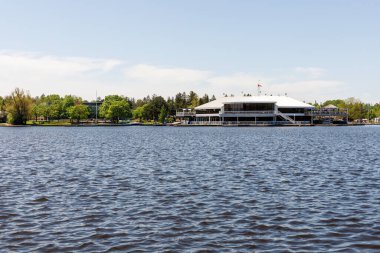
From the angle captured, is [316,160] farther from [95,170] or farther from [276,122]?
[276,122]

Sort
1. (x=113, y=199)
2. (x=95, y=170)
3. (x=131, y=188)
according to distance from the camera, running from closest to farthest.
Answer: (x=113, y=199) < (x=131, y=188) < (x=95, y=170)

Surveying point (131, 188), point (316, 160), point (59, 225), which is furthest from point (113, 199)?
point (316, 160)

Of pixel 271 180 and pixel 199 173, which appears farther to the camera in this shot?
pixel 199 173

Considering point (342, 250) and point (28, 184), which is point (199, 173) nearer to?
point (28, 184)

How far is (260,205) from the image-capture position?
74.5 ft

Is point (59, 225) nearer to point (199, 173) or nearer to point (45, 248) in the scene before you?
point (45, 248)

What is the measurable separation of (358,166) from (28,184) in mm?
28341

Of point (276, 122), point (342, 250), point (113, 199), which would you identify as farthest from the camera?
point (276, 122)

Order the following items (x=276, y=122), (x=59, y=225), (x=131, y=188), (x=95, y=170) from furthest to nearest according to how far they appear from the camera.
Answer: (x=276, y=122), (x=95, y=170), (x=131, y=188), (x=59, y=225)

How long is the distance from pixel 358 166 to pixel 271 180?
13.2m

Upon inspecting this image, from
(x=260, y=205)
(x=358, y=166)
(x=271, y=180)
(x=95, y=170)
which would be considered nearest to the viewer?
(x=260, y=205)

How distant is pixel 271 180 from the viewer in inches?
1244

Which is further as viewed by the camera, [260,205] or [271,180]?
[271,180]

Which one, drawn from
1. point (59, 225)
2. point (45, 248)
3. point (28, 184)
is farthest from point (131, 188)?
point (45, 248)
